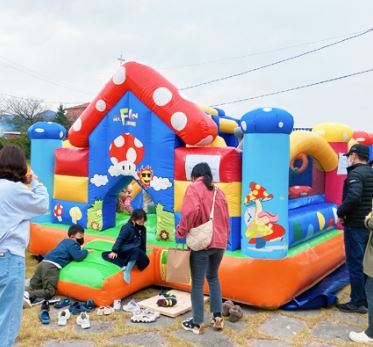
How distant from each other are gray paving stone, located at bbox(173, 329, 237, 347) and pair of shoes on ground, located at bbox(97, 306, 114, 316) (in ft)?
2.20

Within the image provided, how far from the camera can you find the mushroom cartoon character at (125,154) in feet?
14.5

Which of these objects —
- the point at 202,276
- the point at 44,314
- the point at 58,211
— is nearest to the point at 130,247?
the point at 44,314

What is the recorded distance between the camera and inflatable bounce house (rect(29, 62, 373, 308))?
356cm

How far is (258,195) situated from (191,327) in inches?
48.1

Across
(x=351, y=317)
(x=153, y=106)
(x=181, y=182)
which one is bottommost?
(x=351, y=317)

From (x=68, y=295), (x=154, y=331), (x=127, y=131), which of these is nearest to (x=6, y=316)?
(x=154, y=331)

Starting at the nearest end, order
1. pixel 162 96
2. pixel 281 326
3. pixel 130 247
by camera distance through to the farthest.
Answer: pixel 281 326 < pixel 130 247 < pixel 162 96

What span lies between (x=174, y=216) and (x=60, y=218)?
1.66 meters

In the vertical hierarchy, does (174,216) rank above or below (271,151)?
below

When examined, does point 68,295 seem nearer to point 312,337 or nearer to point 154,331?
point 154,331

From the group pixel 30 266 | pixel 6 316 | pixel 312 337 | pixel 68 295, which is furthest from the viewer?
pixel 30 266

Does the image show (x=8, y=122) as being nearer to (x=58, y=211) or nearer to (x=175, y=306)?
(x=58, y=211)

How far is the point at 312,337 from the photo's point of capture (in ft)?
10.1

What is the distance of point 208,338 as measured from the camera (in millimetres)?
3004
